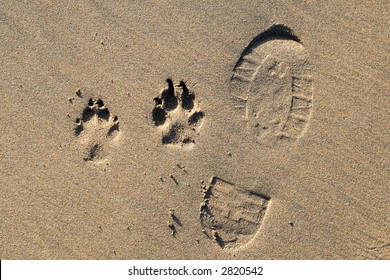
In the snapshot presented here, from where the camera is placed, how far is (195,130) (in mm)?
2473

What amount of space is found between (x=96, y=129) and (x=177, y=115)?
0.57m

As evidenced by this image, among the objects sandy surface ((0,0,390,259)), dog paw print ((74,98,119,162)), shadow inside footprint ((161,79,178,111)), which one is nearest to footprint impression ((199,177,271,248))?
sandy surface ((0,0,390,259))

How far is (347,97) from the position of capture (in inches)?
95.0

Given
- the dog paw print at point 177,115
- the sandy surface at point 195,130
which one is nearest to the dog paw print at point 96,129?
the sandy surface at point 195,130

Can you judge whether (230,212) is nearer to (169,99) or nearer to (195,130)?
(195,130)

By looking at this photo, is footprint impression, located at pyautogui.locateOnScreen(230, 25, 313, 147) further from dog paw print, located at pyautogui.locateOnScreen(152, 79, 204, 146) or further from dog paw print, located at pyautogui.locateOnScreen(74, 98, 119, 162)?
dog paw print, located at pyautogui.locateOnScreen(74, 98, 119, 162)

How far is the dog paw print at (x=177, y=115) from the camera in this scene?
2465 millimetres

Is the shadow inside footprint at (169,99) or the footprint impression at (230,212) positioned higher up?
the shadow inside footprint at (169,99)

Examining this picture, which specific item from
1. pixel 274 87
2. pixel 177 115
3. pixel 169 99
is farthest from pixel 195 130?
pixel 274 87

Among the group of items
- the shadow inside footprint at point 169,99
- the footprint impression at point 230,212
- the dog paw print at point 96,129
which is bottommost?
the footprint impression at point 230,212

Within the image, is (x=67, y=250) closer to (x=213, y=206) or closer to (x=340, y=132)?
(x=213, y=206)

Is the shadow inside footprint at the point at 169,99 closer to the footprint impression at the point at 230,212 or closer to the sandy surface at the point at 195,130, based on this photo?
the sandy surface at the point at 195,130

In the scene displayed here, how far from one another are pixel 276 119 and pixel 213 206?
2.39ft
